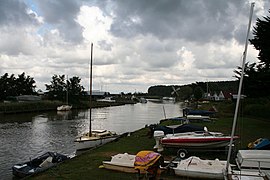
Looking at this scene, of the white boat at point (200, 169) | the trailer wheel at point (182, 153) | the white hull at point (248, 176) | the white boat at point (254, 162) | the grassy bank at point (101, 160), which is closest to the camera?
the white hull at point (248, 176)

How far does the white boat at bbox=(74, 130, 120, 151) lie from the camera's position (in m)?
27.0

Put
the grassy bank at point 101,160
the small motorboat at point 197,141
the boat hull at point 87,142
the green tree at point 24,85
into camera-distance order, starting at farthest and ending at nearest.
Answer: the green tree at point 24,85 → the boat hull at point 87,142 → the small motorboat at point 197,141 → the grassy bank at point 101,160

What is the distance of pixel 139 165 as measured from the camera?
11.9m

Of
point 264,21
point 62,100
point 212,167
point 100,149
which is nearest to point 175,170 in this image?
point 212,167

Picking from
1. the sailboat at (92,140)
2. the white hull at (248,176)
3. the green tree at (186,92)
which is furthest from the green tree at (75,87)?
the white hull at (248,176)

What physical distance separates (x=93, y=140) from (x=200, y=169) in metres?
14.9

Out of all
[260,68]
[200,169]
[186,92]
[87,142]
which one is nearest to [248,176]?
[200,169]

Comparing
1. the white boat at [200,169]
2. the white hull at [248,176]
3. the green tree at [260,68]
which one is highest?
the green tree at [260,68]

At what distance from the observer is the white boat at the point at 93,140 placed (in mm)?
26953

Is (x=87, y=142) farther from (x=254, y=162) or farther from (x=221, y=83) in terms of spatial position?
(x=221, y=83)

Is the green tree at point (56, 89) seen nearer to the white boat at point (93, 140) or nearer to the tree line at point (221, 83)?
the tree line at point (221, 83)

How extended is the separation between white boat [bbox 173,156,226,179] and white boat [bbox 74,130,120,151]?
13.8 meters

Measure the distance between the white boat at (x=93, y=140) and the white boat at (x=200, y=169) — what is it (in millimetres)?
13838

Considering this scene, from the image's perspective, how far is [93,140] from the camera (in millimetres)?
27500
